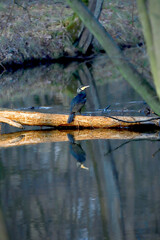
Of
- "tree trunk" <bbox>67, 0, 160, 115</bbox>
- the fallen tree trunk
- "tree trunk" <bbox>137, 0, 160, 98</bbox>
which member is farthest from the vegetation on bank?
"tree trunk" <bbox>137, 0, 160, 98</bbox>

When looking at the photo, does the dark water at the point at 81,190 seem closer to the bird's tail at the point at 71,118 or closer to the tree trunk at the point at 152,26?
the bird's tail at the point at 71,118

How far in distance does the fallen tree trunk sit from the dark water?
1.47 feet

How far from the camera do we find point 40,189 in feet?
19.5

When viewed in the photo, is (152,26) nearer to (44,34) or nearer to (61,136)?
(61,136)

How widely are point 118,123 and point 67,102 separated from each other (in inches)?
130

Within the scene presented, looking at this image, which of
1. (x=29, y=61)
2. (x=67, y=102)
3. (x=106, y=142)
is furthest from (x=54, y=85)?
(x=106, y=142)

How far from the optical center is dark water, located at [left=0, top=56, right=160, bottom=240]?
15.0ft

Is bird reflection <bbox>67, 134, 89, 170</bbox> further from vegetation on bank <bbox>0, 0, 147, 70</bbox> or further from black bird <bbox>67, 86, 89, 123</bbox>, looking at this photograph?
vegetation on bank <bbox>0, 0, 147, 70</bbox>

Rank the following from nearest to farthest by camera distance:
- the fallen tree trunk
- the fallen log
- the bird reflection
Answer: the bird reflection < the fallen log < the fallen tree trunk

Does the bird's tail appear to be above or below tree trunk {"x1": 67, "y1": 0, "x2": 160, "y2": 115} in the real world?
above

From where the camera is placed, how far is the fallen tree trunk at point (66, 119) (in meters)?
8.69

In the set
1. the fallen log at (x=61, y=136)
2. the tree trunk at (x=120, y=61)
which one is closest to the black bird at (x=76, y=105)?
the fallen log at (x=61, y=136)

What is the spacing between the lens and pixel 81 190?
575 cm

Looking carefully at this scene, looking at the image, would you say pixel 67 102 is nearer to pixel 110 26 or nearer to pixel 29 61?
pixel 29 61
